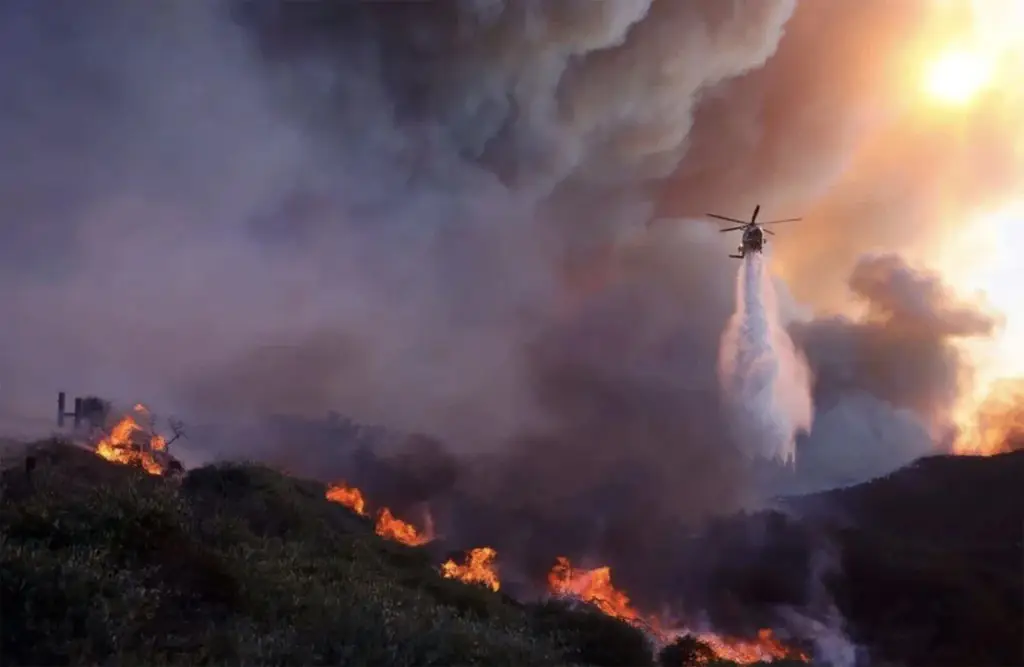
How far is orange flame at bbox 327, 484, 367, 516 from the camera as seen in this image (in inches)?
2258

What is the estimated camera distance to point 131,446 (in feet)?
183

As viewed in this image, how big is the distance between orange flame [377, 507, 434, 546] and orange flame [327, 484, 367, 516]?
145cm

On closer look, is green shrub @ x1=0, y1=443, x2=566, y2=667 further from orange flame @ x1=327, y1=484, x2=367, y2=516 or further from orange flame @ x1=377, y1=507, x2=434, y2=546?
orange flame @ x1=327, y1=484, x2=367, y2=516

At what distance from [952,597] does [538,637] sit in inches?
515

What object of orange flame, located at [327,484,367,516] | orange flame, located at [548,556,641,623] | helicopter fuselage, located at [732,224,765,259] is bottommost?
orange flame, located at [548,556,641,623]

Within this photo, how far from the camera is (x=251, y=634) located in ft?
59.3

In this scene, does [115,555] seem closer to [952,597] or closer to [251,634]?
[251,634]

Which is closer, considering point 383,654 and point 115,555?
point 383,654

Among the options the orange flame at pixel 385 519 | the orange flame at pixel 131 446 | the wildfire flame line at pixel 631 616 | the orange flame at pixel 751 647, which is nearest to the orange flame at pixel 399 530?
the orange flame at pixel 385 519

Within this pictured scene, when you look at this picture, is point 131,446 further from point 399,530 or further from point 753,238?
point 753,238

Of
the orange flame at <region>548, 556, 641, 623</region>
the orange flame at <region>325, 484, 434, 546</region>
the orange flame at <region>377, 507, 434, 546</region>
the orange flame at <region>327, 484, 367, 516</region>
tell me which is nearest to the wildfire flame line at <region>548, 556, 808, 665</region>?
the orange flame at <region>548, 556, 641, 623</region>

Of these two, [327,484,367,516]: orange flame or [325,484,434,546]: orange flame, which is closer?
[325,484,434,546]: orange flame

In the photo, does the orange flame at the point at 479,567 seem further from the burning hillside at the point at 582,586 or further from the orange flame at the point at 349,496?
the orange flame at the point at 349,496

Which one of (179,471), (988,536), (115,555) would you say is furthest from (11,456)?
(988,536)
